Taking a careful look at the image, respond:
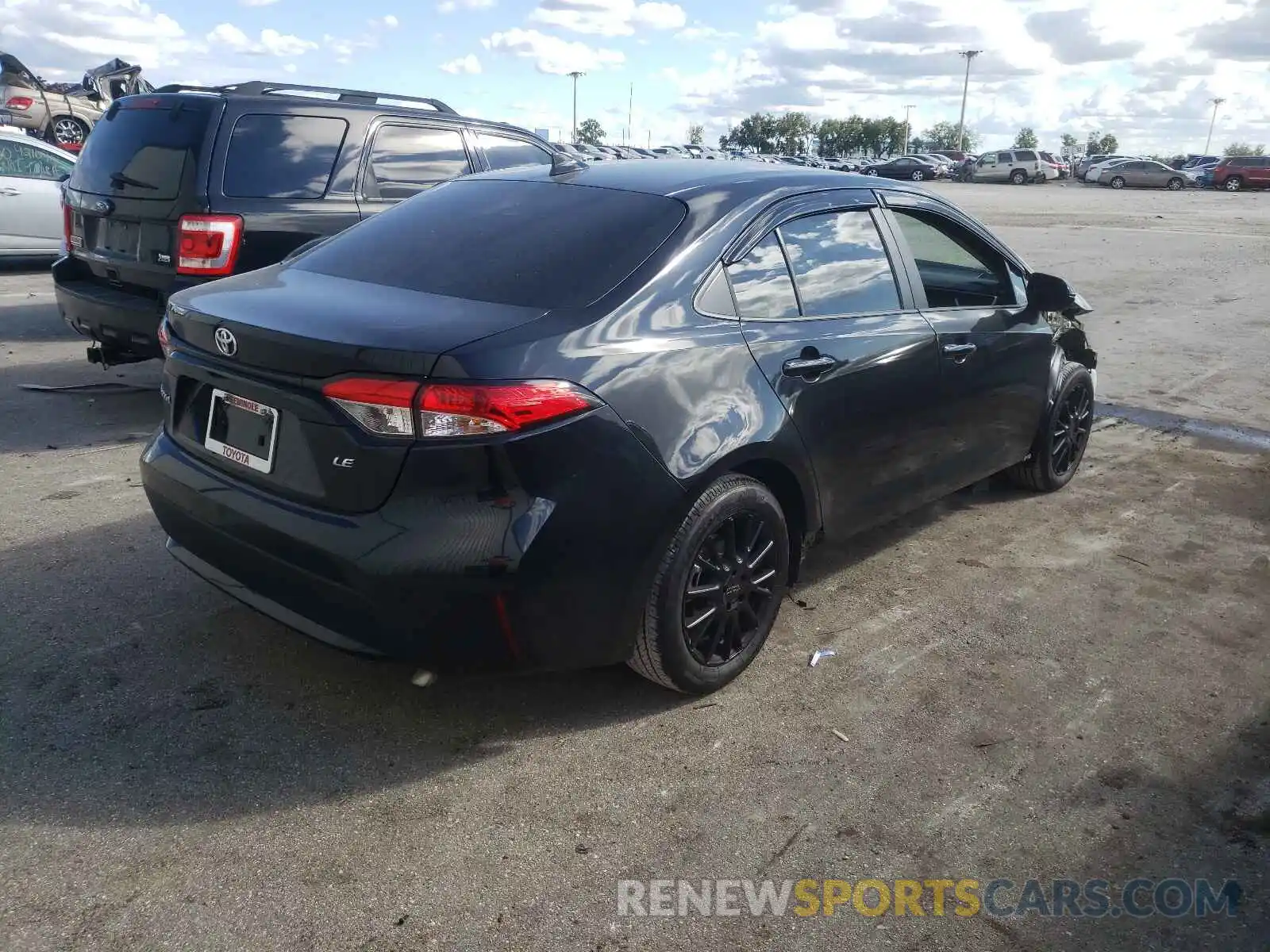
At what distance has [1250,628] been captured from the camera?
408cm

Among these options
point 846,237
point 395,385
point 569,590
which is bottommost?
point 569,590

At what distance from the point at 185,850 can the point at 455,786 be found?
0.69 meters

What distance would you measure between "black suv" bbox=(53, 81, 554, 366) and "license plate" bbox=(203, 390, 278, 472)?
9.93 ft

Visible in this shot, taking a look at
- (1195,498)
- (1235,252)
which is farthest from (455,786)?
(1235,252)

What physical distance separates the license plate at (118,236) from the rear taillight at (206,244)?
0.41 m

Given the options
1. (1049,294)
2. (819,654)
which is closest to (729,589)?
(819,654)

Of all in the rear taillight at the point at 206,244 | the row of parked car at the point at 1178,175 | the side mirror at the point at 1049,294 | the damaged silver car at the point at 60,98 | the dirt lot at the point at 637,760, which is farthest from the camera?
the row of parked car at the point at 1178,175

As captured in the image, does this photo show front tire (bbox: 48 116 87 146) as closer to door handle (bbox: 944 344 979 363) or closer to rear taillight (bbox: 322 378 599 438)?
door handle (bbox: 944 344 979 363)

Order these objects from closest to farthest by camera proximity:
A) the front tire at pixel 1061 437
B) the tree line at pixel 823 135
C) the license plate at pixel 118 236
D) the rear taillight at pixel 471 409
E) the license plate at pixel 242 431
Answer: the rear taillight at pixel 471 409
the license plate at pixel 242 431
the front tire at pixel 1061 437
the license plate at pixel 118 236
the tree line at pixel 823 135

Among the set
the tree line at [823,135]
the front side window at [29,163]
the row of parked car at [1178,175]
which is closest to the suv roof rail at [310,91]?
the front side window at [29,163]

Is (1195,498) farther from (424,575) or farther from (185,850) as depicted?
(185,850)

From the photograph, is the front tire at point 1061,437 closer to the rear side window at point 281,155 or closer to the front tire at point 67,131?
the rear side window at point 281,155

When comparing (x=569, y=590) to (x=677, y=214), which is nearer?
(x=569, y=590)

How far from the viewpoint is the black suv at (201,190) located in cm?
598
